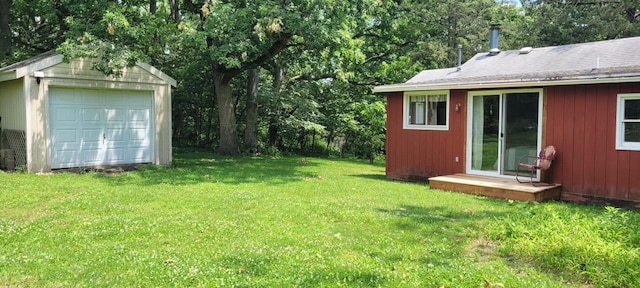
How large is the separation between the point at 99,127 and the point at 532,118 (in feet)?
32.7

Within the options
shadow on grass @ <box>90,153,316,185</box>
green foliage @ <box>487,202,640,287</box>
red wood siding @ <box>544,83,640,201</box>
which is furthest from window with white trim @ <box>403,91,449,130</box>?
green foliage @ <box>487,202,640,287</box>

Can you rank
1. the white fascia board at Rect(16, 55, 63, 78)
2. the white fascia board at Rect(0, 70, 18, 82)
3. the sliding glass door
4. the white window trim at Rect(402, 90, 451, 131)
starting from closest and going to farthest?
1. the sliding glass door
2. the white fascia board at Rect(16, 55, 63, 78)
3. the white fascia board at Rect(0, 70, 18, 82)
4. the white window trim at Rect(402, 90, 451, 131)

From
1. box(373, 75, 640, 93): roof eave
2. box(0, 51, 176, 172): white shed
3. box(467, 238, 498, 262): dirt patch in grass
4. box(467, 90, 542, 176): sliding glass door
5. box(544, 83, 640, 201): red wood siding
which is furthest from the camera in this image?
box(0, 51, 176, 172): white shed

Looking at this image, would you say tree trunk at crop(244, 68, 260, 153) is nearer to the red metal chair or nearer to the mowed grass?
the mowed grass

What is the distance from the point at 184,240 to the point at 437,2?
719 inches

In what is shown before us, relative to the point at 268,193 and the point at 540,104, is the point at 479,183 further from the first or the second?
the point at 268,193

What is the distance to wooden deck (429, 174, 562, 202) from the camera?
816cm

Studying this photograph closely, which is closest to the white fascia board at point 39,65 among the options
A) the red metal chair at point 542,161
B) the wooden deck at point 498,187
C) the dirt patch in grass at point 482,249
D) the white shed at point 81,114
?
the white shed at point 81,114

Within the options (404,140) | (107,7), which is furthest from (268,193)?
(107,7)

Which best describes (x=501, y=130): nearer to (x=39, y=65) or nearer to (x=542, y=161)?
(x=542, y=161)

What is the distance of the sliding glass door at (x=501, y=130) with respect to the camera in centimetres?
916

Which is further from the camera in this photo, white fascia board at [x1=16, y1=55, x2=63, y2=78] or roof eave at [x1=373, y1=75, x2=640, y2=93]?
white fascia board at [x1=16, y1=55, x2=63, y2=78]

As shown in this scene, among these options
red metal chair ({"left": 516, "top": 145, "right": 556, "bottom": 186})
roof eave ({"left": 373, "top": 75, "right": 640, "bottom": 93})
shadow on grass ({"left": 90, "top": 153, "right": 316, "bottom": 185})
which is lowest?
shadow on grass ({"left": 90, "top": 153, "right": 316, "bottom": 185})

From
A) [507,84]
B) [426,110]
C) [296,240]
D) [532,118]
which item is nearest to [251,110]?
[426,110]
